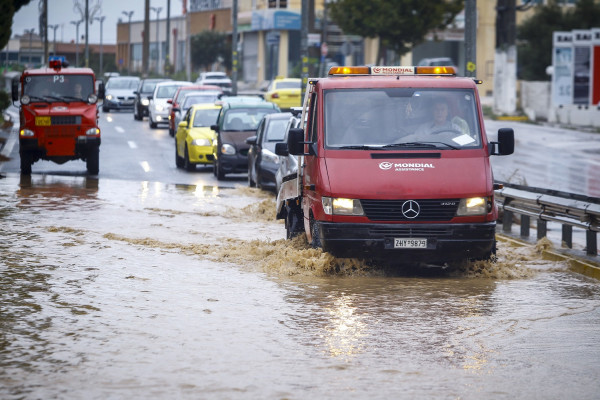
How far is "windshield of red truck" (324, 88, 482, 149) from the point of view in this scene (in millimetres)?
12758

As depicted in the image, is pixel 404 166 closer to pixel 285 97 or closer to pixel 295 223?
pixel 295 223

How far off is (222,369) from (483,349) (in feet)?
6.65

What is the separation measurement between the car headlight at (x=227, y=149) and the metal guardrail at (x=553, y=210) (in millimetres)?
9275

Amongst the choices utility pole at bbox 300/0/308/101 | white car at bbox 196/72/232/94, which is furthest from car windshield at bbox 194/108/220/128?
white car at bbox 196/72/232/94

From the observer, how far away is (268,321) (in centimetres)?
1002

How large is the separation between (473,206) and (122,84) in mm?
49447

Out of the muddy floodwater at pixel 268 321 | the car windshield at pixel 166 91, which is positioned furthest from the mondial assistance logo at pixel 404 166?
the car windshield at pixel 166 91

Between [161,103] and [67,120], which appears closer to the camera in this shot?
[67,120]

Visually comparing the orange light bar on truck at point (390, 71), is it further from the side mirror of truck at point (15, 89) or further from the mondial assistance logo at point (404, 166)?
the side mirror of truck at point (15, 89)

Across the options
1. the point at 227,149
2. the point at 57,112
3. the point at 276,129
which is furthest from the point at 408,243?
the point at 57,112

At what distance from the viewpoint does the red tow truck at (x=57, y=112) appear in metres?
24.8

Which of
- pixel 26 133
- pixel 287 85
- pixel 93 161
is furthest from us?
pixel 287 85

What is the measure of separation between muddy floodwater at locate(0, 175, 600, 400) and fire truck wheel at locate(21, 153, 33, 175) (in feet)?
27.4

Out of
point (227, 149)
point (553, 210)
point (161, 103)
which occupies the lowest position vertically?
point (553, 210)
